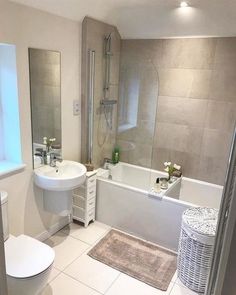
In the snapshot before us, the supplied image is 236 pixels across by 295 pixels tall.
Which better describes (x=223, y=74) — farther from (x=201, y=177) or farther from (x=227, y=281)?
(x=227, y=281)

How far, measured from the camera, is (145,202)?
279 centimetres

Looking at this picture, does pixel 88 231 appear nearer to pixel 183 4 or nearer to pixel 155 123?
pixel 155 123

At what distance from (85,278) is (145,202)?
37.7 inches

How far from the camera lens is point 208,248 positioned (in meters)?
2.08

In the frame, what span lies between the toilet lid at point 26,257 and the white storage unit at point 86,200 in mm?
945

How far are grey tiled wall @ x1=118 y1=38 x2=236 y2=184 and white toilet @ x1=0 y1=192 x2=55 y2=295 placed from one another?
74.0 inches

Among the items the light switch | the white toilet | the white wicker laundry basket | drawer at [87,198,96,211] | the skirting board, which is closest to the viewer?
the white toilet

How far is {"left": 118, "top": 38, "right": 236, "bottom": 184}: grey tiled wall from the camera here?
114 inches

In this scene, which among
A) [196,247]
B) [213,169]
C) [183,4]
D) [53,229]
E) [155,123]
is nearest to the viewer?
[196,247]

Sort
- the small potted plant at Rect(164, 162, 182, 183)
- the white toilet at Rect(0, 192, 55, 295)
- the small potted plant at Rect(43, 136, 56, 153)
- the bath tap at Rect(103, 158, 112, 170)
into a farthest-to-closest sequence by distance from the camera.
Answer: the bath tap at Rect(103, 158, 112, 170)
the small potted plant at Rect(164, 162, 182, 183)
the small potted plant at Rect(43, 136, 56, 153)
the white toilet at Rect(0, 192, 55, 295)

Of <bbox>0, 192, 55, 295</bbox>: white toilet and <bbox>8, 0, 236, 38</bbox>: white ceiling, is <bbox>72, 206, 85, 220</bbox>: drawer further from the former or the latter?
<bbox>8, 0, 236, 38</bbox>: white ceiling

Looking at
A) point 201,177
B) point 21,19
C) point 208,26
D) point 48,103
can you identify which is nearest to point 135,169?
point 201,177

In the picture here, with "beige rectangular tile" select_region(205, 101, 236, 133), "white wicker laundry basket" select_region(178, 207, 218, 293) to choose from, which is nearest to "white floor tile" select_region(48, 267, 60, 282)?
"white wicker laundry basket" select_region(178, 207, 218, 293)

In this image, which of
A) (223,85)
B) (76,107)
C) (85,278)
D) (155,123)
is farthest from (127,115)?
(85,278)
